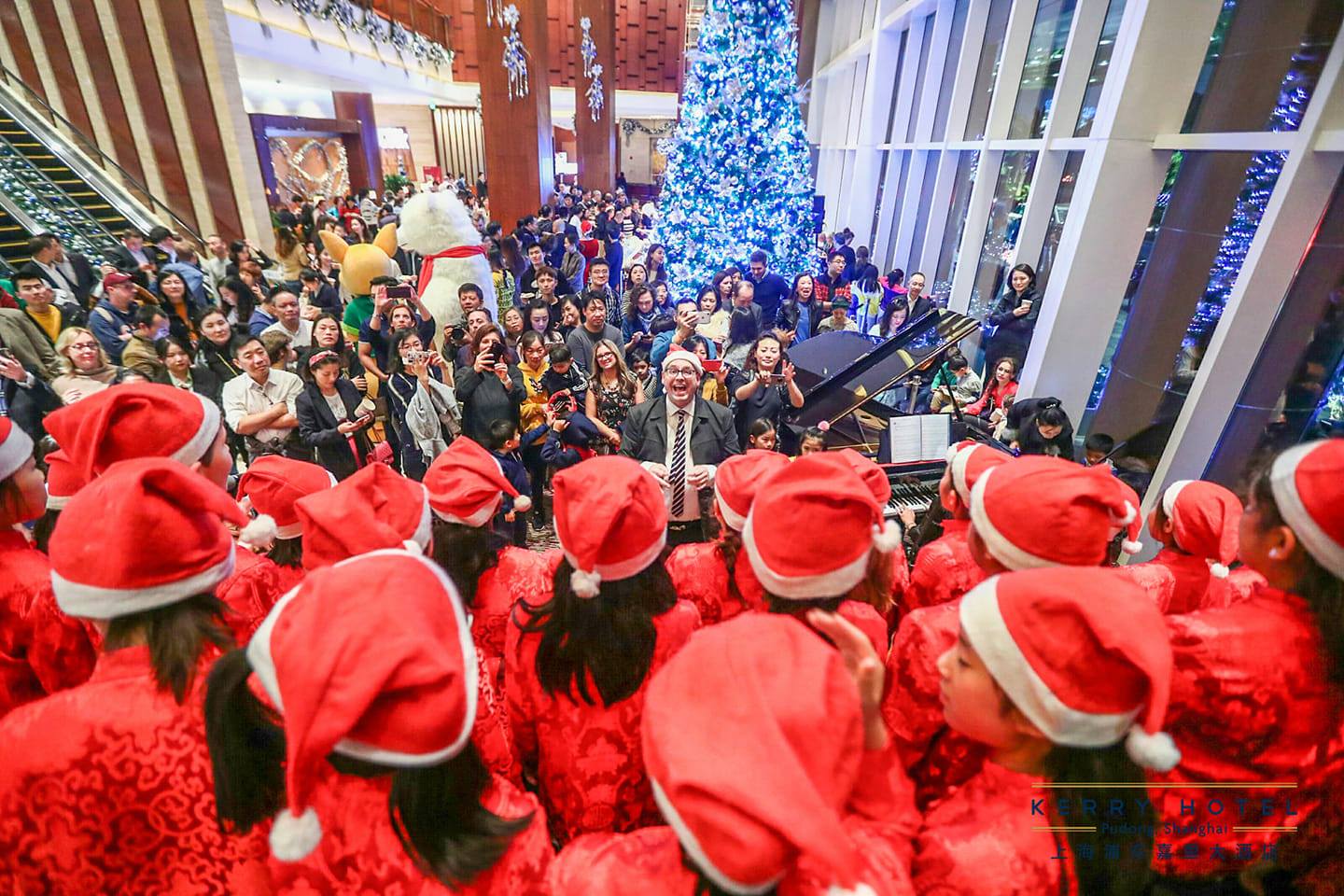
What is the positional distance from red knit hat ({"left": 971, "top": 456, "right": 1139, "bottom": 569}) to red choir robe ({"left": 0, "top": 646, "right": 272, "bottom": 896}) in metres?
1.97

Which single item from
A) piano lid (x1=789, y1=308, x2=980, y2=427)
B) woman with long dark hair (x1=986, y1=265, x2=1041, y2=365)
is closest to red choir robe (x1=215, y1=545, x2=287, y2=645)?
piano lid (x1=789, y1=308, x2=980, y2=427)

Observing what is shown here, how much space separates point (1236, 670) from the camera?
1.36 m

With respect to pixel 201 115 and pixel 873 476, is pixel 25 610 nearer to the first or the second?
pixel 873 476

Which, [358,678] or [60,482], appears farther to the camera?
[60,482]

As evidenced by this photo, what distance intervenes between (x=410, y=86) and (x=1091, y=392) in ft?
66.5

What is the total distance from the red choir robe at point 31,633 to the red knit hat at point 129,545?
67 centimetres

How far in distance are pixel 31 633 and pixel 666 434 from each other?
2.59 metres

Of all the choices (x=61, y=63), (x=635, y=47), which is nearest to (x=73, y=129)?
(x=61, y=63)

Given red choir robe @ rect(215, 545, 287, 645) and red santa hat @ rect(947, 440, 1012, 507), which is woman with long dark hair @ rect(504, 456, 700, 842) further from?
red santa hat @ rect(947, 440, 1012, 507)

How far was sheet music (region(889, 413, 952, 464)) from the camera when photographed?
335 centimetres

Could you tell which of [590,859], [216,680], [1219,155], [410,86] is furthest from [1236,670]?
[410,86]

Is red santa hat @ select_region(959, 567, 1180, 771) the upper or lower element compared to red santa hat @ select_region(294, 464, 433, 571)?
upper

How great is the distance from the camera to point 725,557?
229 cm

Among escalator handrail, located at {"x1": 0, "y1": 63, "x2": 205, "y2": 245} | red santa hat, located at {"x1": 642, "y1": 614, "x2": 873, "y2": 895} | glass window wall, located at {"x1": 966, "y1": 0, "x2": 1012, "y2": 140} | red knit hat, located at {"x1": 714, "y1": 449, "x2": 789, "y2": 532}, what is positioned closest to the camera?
red santa hat, located at {"x1": 642, "y1": 614, "x2": 873, "y2": 895}
